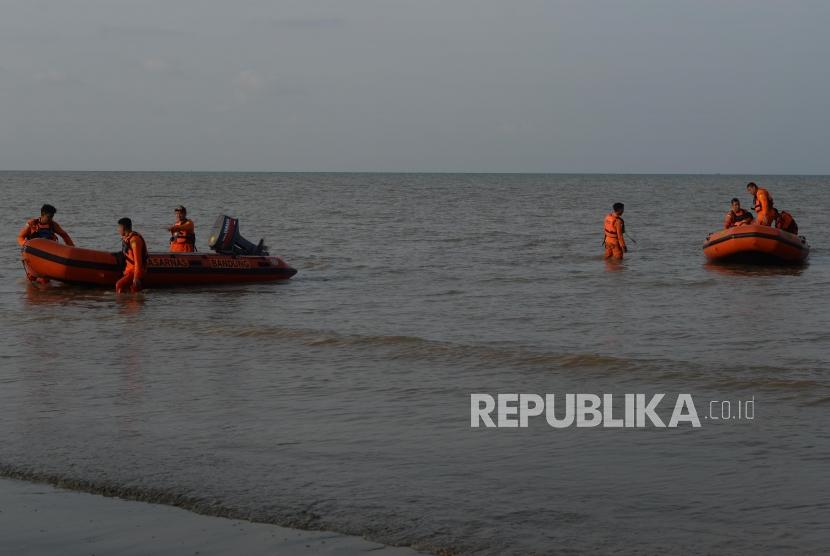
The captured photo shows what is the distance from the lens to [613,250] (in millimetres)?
20734

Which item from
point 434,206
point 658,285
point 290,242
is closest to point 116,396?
point 658,285

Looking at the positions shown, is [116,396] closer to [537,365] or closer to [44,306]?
[537,365]

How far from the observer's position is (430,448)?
648cm

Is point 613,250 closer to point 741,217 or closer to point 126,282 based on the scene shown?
point 741,217

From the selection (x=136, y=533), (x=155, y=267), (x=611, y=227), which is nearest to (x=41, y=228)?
(x=155, y=267)

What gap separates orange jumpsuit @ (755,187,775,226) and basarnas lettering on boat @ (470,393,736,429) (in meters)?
11.5

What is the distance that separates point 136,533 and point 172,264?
11713 mm

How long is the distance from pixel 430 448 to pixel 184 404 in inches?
88.5

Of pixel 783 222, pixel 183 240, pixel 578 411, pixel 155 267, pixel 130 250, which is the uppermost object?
pixel 783 222

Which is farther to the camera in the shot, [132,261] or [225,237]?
[225,237]

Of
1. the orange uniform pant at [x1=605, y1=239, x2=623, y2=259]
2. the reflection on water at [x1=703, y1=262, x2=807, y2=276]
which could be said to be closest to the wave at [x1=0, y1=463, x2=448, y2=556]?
the reflection on water at [x1=703, y1=262, x2=807, y2=276]

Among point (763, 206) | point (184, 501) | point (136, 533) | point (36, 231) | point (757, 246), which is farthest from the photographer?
point (763, 206)

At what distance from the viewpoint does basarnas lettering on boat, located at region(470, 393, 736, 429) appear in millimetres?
7211

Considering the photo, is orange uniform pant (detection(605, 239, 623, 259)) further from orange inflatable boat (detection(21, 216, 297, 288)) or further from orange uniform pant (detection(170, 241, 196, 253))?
orange uniform pant (detection(170, 241, 196, 253))
